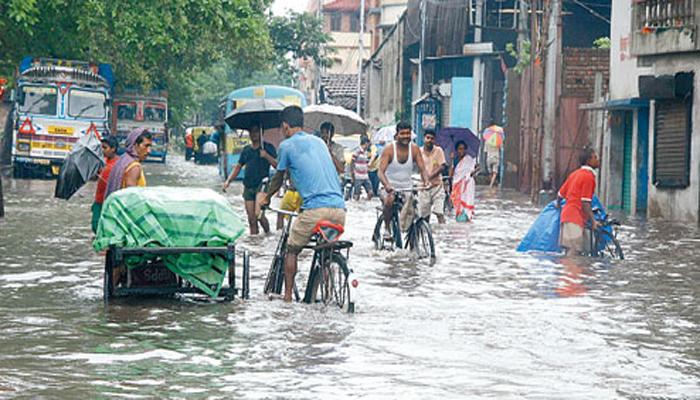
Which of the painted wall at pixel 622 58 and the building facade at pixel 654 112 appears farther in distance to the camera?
the painted wall at pixel 622 58

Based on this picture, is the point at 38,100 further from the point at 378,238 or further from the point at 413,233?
the point at 413,233

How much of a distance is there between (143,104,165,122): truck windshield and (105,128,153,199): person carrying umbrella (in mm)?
40798

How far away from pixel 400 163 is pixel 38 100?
21754 mm

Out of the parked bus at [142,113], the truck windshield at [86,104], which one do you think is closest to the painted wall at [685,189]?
the truck windshield at [86,104]

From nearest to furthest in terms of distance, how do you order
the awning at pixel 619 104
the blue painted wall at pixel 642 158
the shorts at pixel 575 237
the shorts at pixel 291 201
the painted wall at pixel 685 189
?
1. the shorts at pixel 291 201
2. the shorts at pixel 575 237
3. the painted wall at pixel 685 189
4. the awning at pixel 619 104
5. the blue painted wall at pixel 642 158

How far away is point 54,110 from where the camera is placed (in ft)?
118

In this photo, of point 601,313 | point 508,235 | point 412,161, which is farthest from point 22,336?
point 508,235

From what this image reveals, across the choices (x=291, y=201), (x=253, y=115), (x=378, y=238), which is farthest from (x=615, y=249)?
(x=291, y=201)

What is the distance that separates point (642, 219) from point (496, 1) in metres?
22.5

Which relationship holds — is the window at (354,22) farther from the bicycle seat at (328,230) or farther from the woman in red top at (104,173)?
the bicycle seat at (328,230)

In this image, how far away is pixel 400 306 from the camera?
460 inches

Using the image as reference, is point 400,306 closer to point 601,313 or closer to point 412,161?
point 601,313

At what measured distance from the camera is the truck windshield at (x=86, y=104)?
36.2m

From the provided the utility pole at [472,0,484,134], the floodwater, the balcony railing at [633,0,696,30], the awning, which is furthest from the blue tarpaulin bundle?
the utility pole at [472,0,484,134]
